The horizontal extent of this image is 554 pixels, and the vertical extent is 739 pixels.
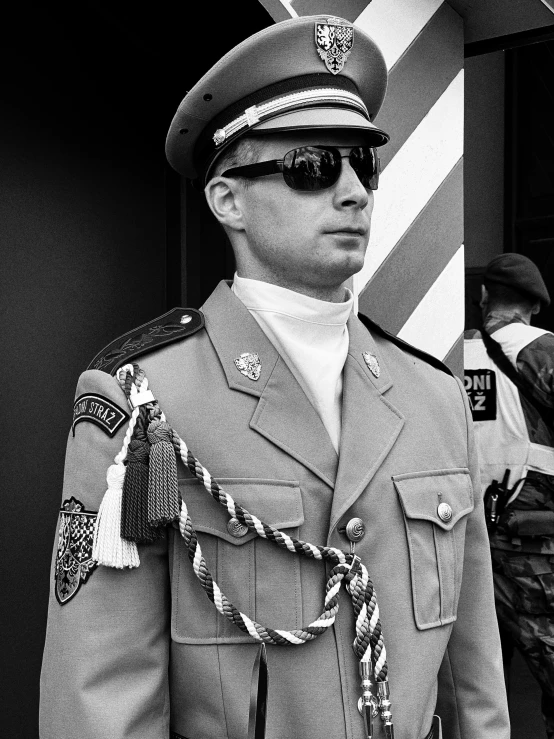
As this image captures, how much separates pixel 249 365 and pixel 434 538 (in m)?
0.42

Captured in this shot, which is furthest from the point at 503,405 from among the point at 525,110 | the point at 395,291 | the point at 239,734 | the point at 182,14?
the point at 525,110

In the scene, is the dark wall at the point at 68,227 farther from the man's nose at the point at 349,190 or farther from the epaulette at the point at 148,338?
the man's nose at the point at 349,190

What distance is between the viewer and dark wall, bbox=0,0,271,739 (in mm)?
2338

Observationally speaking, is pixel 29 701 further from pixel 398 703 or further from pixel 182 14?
pixel 182 14

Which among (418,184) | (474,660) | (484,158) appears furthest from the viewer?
(484,158)

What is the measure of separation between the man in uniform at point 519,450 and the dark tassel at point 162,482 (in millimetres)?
2130

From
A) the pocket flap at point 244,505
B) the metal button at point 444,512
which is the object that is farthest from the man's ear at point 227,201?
the metal button at point 444,512

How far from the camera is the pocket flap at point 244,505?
141 cm

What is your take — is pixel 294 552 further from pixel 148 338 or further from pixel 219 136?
pixel 219 136

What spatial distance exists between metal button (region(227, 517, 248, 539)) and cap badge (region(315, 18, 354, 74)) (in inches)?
31.9

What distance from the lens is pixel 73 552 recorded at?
1.41 m

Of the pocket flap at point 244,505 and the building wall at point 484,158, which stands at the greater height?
the building wall at point 484,158

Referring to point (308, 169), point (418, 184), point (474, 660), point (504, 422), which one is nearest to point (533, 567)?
point (504, 422)

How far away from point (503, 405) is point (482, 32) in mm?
1330
